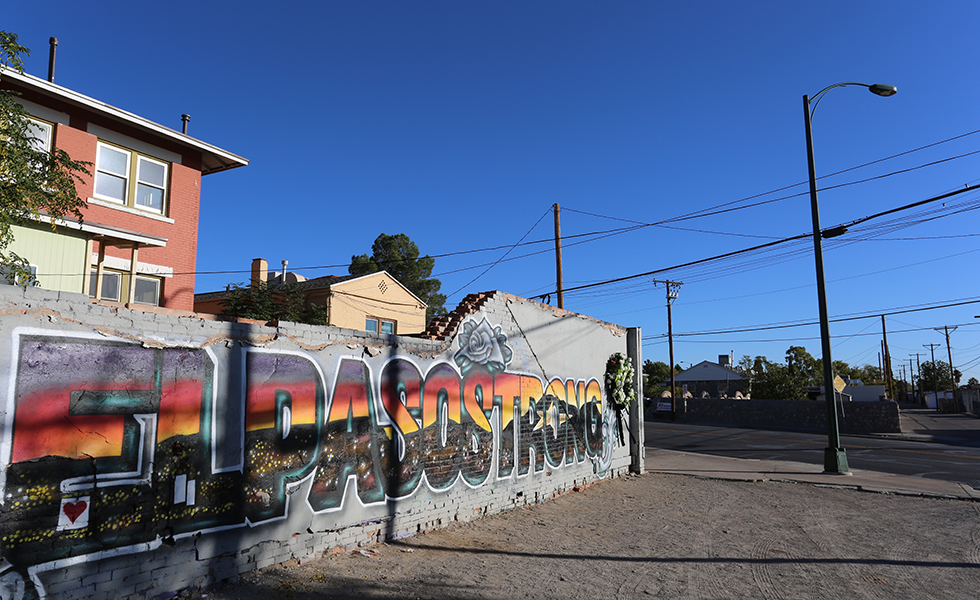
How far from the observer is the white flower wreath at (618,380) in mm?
13844

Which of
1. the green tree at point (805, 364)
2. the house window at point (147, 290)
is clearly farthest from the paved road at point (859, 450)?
the green tree at point (805, 364)

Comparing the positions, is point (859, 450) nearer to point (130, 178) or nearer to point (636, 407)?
point (636, 407)

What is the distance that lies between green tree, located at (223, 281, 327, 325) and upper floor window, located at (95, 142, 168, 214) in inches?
203

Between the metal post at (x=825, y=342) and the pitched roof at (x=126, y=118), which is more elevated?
the pitched roof at (x=126, y=118)

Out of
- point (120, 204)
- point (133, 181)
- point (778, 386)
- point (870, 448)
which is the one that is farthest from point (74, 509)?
point (778, 386)

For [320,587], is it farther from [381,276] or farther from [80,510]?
[381,276]

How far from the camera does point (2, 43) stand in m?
7.57

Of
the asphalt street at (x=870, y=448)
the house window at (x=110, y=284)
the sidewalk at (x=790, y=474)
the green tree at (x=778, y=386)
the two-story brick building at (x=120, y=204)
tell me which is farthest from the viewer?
the green tree at (x=778, y=386)

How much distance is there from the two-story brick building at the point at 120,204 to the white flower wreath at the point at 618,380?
11330 mm

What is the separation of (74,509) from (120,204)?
13029mm

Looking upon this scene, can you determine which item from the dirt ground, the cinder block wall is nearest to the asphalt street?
the dirt ground

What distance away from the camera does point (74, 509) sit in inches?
173

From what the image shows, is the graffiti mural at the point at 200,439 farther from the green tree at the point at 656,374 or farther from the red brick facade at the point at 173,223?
the green tree at the point at 656,374

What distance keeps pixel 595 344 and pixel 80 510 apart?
1051cm
